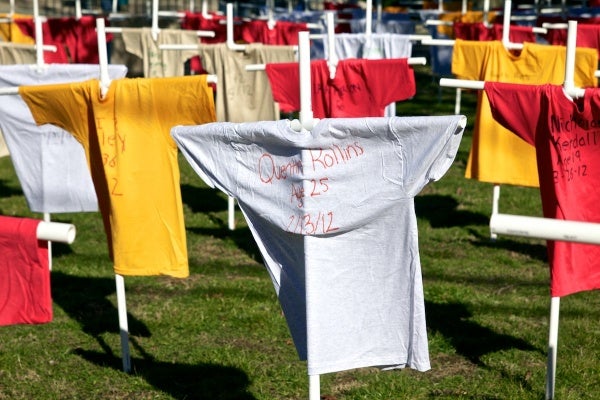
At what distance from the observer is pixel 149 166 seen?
18.9 ft

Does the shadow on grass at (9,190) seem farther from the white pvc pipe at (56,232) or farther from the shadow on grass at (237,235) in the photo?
the white pvc pipe at (56,232)

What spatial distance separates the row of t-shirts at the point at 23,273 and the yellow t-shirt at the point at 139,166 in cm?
145

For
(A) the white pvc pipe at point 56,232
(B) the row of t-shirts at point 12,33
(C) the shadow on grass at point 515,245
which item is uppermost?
(B) the row of t-shirts at point 12,33

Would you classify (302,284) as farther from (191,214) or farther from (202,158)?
(191,214)

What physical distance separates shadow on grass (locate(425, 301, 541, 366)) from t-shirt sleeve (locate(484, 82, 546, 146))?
1.77 m

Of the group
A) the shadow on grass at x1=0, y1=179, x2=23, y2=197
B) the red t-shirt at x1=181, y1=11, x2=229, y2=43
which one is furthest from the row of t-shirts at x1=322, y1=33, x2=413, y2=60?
the shadow on grass at x1=0, y1=179, x2=23, y2=197

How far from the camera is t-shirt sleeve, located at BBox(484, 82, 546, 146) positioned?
5.20 m

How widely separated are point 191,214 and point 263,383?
14.7ft

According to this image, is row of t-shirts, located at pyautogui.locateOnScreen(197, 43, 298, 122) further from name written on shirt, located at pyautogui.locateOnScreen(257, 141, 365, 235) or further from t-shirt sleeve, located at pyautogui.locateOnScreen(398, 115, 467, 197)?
t-shirt sleeve, located at pyautogui.locateOnScreen(398, 115, 467, 197)

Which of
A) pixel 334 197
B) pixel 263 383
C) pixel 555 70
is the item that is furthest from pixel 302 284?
pixel 555 70

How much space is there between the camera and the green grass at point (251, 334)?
243 inches

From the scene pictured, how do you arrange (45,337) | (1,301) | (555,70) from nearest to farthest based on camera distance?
(1,301), (45,337), (555,70)

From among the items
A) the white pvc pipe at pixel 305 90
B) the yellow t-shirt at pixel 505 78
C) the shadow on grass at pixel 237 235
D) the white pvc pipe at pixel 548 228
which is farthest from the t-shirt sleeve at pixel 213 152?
the shadow on grass at pixel 237 235

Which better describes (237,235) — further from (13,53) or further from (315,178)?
(315,178)
